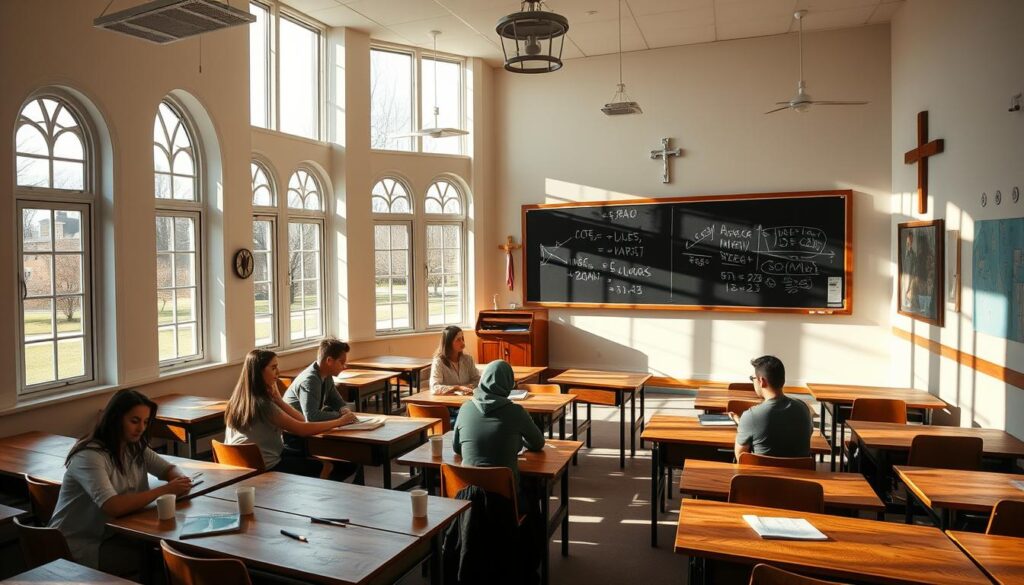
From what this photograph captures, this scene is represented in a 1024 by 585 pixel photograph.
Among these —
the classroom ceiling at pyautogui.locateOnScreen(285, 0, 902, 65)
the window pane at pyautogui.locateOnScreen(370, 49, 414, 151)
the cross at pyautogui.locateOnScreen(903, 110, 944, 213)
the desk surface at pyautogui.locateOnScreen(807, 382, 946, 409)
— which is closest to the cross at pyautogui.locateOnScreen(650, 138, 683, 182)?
the classroom ceiling at pyautogui.locateOnScreen(285, 0, 902, 65)

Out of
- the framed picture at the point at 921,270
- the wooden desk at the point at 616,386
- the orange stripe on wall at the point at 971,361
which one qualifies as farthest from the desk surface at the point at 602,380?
the framed picture at the point at 921,270

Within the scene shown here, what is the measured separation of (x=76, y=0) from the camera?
505cm

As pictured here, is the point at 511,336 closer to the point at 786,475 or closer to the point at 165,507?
the point at 786,475

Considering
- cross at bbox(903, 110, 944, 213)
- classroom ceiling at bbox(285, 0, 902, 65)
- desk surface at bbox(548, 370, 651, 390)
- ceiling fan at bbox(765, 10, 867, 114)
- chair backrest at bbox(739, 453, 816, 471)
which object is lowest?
chair backrest at bbox(739, 453, 816, 471)

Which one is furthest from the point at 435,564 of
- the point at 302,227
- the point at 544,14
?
the point at 302,227

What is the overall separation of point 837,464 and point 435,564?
4.37 meters

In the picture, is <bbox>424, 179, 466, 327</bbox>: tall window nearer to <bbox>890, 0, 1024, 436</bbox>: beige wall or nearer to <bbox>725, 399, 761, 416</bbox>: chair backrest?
<bbox>725, 399, 761, 416</bbox>: chair backrest

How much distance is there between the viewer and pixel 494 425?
3.63 metres

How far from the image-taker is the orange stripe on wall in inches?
176

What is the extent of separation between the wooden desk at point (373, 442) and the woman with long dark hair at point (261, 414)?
0.22m

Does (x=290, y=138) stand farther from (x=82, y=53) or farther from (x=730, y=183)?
(x=730, y=183)

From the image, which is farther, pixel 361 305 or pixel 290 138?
pixel 361 305

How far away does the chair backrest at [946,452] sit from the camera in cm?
400

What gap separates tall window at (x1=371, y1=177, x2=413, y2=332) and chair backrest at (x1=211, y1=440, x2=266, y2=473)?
4.79 metres
